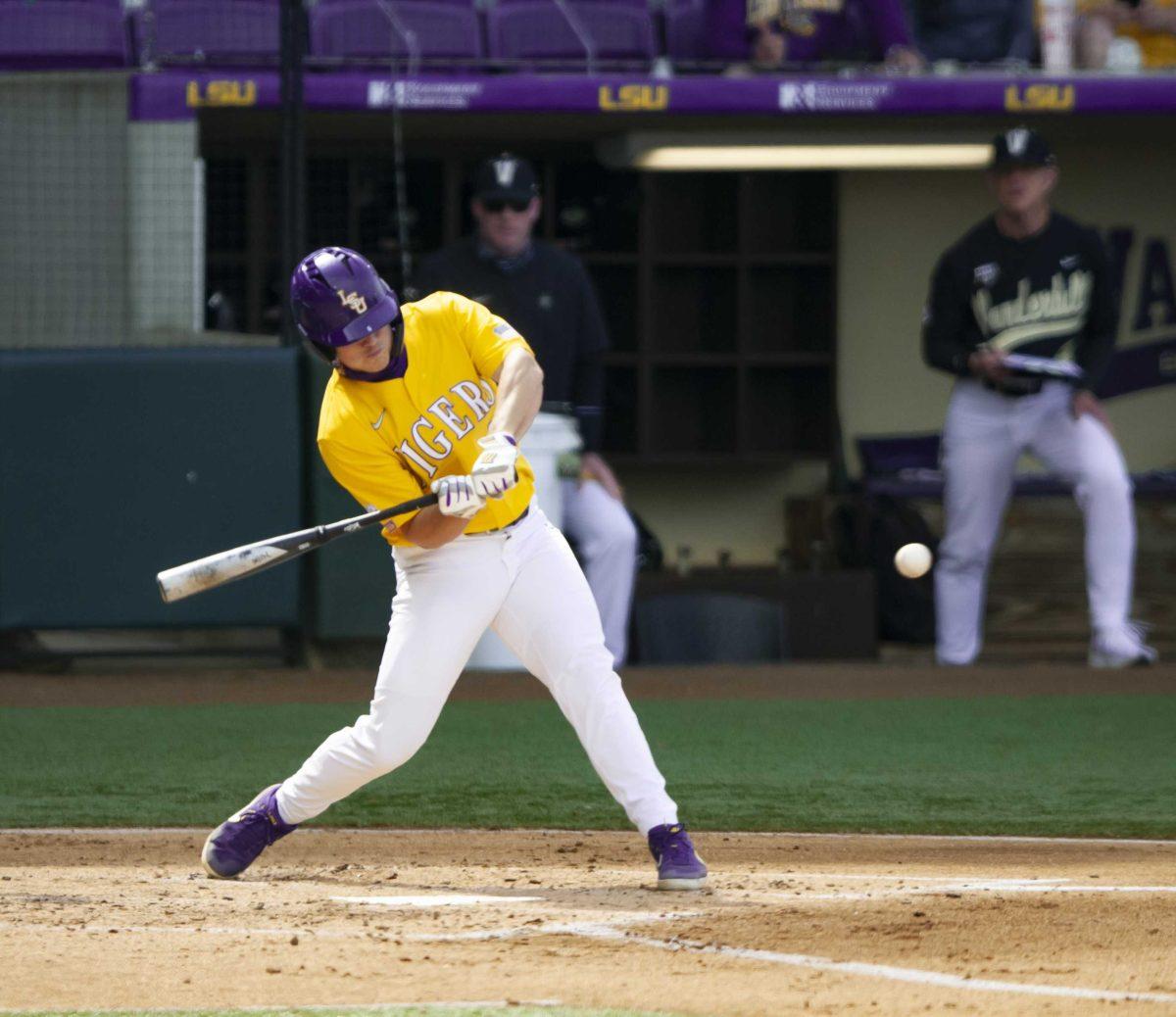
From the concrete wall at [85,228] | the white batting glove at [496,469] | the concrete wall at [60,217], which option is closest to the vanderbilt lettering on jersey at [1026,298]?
the concrete wall at [85,228]

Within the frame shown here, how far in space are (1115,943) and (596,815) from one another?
6.68 feet

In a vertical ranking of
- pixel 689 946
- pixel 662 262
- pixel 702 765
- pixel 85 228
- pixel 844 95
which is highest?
pixel 844 95

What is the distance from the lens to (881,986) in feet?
11.4

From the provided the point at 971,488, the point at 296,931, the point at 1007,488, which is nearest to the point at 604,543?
the point at 971,488

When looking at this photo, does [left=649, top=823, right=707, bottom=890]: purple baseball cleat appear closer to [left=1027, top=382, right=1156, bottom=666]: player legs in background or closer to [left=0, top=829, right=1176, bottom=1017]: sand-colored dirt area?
[left=0, top=829, right=1176, bottom=1017]: sand-colored dirt area

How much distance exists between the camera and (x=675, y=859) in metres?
4.39

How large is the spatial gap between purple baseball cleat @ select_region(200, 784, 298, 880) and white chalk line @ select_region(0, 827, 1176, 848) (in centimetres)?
78

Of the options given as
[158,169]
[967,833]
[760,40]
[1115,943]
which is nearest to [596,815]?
[967,833]

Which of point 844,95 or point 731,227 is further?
→ point 731,227

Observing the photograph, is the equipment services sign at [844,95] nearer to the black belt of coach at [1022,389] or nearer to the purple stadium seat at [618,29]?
the purple stadium seat at [618,29]

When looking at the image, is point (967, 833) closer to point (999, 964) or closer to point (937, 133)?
point (999, 964)

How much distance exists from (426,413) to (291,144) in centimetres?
485

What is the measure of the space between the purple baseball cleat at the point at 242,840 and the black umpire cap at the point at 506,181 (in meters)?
3.68

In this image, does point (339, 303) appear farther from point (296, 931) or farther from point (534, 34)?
point (534, 34)
